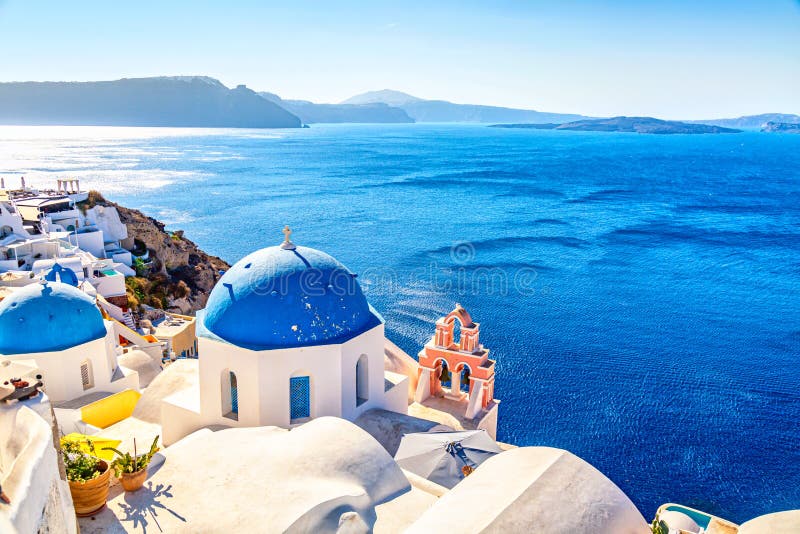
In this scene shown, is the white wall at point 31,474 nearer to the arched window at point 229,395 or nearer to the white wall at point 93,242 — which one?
the arched window at point 229,395

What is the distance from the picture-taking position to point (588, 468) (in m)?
8.09

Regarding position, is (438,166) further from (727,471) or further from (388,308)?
(727,471)

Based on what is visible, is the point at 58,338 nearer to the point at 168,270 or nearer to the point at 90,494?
the point at 90,494

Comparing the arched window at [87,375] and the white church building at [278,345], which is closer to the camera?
the white church building at [278,345]

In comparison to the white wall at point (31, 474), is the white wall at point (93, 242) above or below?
below

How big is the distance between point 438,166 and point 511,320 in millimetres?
83421

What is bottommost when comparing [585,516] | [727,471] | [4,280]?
[727,471]

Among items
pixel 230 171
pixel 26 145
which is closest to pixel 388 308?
pixel 230 171

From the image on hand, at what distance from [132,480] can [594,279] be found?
41.4 m

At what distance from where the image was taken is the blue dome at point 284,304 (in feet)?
40.7

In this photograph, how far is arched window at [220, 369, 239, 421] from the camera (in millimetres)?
12867

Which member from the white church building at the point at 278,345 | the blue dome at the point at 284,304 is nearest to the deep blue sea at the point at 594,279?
the white church building at the point at 278,345

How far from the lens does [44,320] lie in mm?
15406

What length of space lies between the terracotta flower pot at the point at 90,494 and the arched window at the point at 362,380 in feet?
21.3
